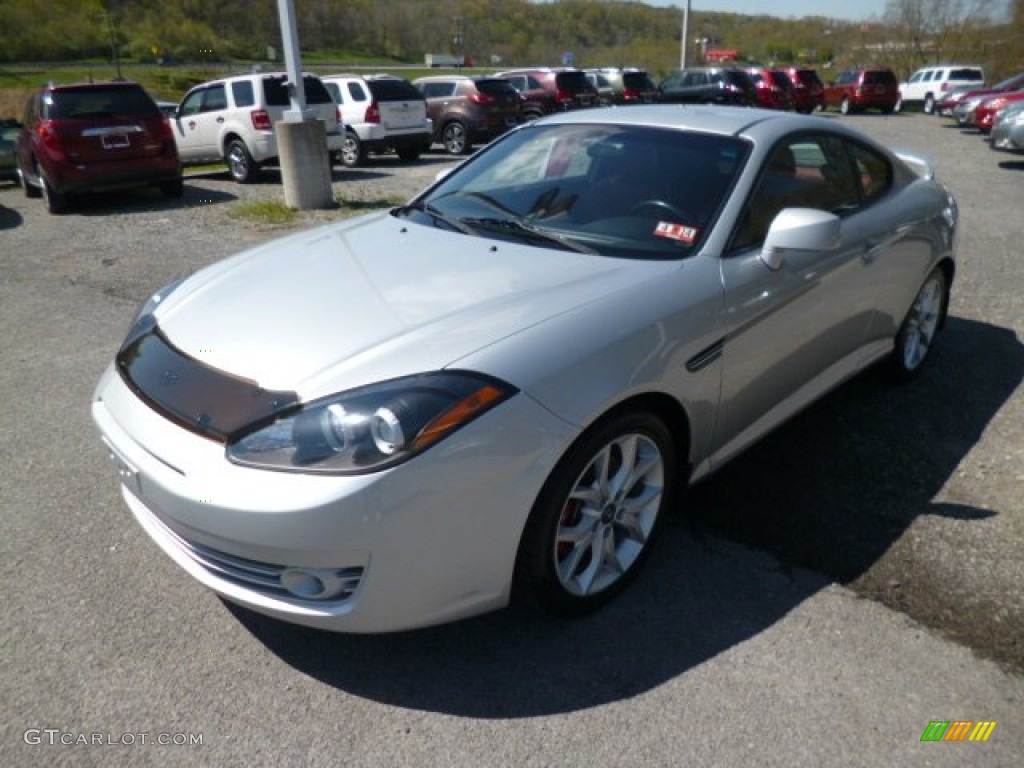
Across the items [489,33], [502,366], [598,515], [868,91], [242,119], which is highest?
[489,33]

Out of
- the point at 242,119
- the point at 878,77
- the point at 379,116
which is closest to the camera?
the point at 242,119

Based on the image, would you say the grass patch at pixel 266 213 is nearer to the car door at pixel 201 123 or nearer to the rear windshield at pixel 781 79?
the car door at pixel 201 123

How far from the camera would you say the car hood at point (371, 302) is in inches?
90.8

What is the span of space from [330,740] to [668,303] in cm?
167

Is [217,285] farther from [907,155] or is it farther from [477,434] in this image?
[907,155]

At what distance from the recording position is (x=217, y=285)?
3049mm

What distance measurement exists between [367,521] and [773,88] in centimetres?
2814

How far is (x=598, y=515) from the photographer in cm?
260

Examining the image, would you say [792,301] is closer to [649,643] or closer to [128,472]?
[649,643]

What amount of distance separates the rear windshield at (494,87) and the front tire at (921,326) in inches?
552

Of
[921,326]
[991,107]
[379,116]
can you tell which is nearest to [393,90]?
[379,116]

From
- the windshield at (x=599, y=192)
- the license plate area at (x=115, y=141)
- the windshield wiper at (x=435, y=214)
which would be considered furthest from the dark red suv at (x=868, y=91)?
the windshield wiper at (x=435, y=214)

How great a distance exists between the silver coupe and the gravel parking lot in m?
0.28

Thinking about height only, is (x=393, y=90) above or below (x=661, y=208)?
above
